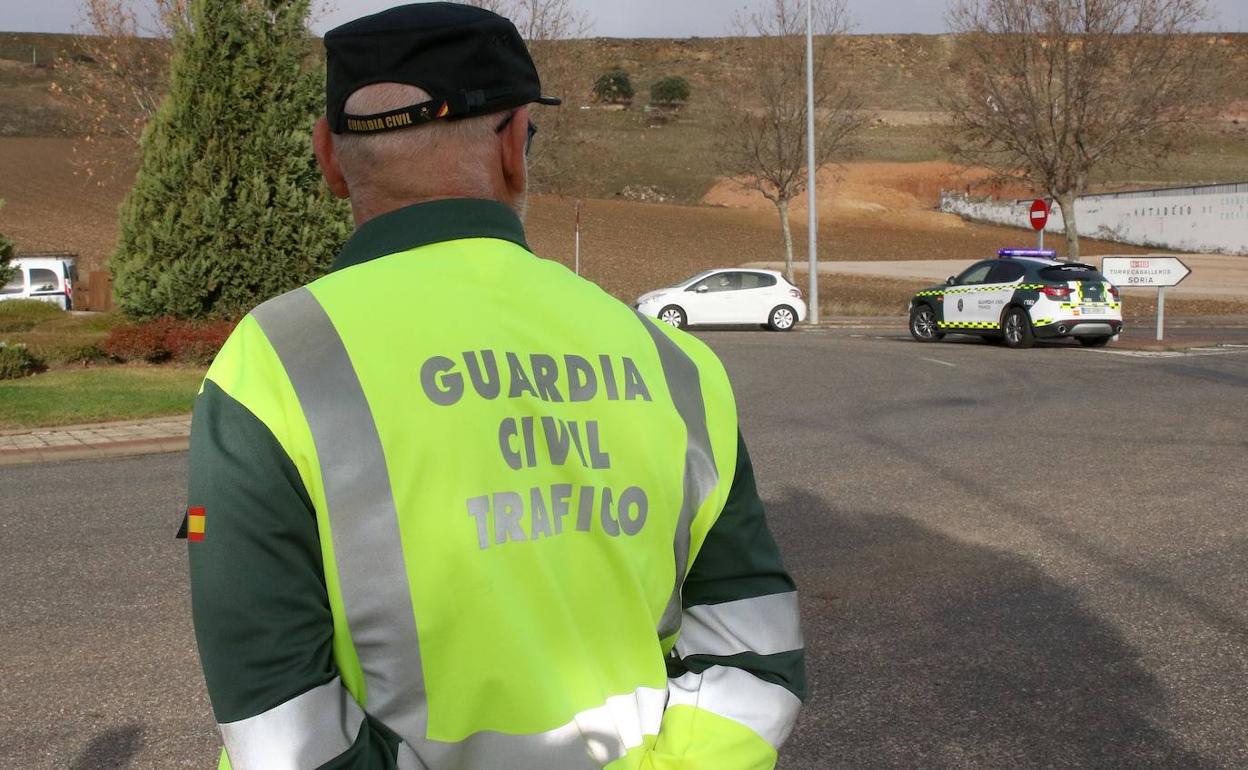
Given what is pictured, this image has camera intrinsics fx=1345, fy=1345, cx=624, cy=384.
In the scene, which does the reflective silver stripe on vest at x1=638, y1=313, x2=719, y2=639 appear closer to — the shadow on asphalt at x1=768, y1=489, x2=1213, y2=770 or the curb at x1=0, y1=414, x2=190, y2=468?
the shadow on asphalt at x1=768, y1=489, x2=1213, y2=770

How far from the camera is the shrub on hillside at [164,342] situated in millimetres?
17406

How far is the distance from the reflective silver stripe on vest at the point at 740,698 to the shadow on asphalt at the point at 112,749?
3.19 m

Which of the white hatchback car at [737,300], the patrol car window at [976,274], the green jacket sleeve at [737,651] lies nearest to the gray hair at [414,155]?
the green jacket sleeve at [737,651]

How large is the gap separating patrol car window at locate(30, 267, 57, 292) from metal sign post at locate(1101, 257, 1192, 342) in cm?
2227

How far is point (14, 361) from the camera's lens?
16156 mm

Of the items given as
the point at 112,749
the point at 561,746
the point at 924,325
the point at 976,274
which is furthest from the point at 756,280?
the point at 561,746

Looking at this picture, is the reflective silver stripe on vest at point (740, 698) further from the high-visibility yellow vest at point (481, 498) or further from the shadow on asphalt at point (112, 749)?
the shadow on asphalt at point (112, 749)

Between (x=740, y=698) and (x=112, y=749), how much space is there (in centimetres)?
338

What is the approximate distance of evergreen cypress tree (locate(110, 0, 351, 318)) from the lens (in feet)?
59.4

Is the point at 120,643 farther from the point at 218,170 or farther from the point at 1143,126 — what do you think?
the point at 1143,126

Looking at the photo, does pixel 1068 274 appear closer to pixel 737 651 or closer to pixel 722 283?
pixel 722 283

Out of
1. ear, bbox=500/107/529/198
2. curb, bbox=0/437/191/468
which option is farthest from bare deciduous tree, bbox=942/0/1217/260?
ear, bbox=500/107/529/198

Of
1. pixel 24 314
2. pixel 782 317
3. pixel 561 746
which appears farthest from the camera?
pixel 782 317

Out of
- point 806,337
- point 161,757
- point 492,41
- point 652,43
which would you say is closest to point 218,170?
point 806,337
